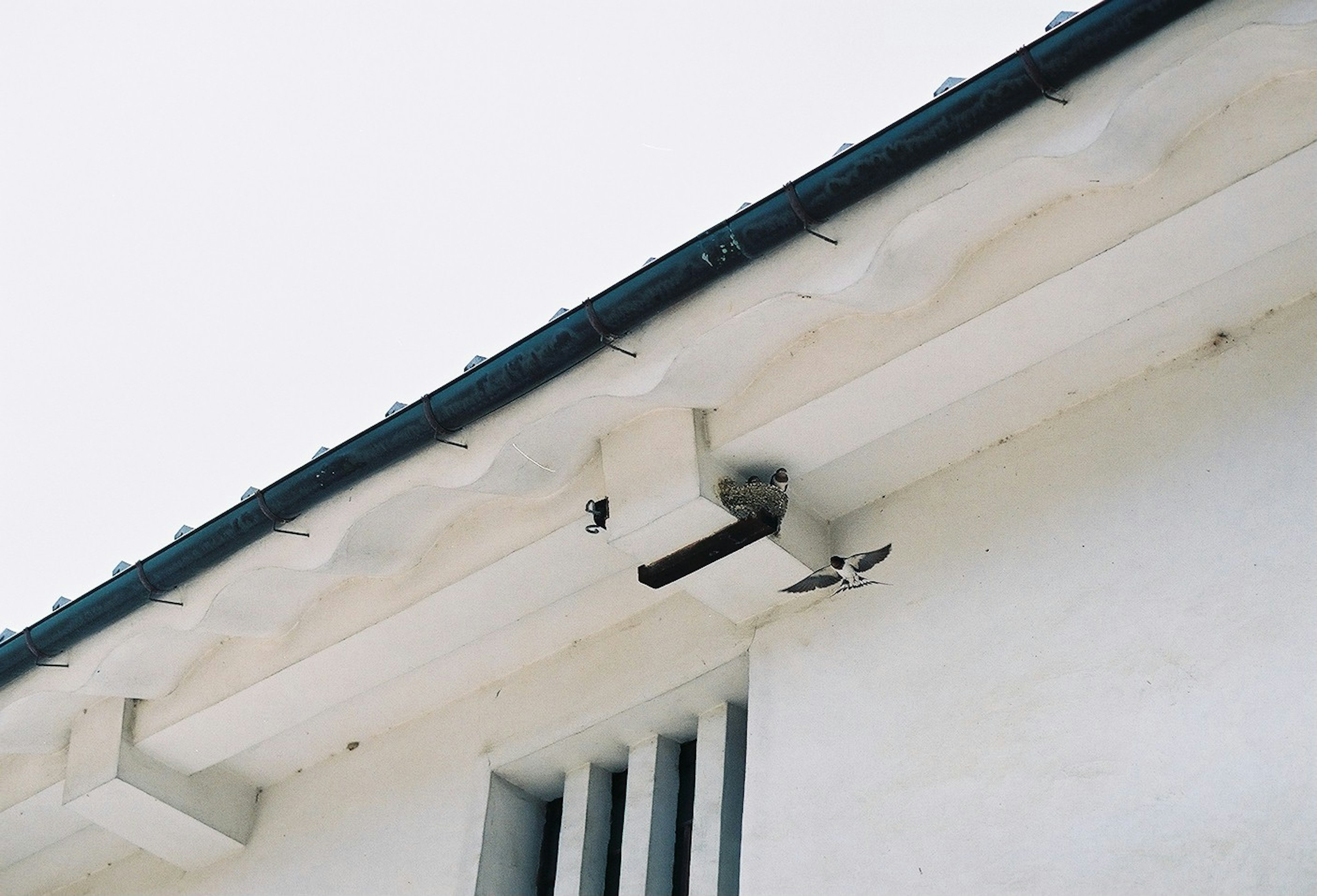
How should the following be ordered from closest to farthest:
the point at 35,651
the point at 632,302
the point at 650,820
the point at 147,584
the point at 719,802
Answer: the point at 632,302, the point at 719,802, the point at 650,820, the point at 147,584, the point at 35,651

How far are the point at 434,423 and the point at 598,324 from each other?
67 cm

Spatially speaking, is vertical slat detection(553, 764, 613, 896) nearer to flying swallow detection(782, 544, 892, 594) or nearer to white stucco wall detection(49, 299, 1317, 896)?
white stucco wall detection(49, 299, 1317, 896)

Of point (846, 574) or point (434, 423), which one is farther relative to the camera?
point (846, 574)

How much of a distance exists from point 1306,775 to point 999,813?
2.86 ft

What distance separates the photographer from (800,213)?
4.75 meters

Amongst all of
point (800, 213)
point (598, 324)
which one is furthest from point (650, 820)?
point (800, 213)

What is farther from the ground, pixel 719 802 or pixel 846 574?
pixel 846 574

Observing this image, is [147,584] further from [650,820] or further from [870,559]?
[870,559]

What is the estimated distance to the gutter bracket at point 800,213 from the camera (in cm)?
474

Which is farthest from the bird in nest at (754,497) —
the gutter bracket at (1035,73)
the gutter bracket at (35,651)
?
the gutter bracket at (35,651)


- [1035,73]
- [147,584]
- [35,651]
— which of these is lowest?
[35,651]

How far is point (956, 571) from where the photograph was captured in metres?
5.30

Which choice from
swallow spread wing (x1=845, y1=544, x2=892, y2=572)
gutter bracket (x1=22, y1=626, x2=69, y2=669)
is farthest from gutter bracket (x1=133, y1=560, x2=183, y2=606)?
swallow spread wing (x1=845, y1=544, x2=892, y2=572)

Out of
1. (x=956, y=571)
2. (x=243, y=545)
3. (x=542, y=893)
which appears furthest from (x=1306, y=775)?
(x=243, y=545)
